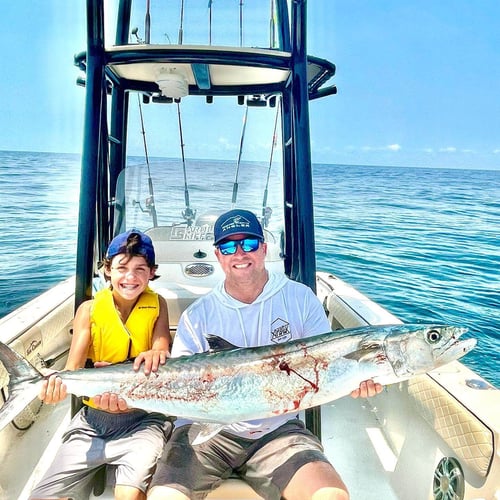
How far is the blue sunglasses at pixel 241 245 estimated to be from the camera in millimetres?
2232

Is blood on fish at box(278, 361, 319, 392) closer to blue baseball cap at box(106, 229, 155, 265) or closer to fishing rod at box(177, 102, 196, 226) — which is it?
blue baseball cap at box(106, 229, 155, 265)

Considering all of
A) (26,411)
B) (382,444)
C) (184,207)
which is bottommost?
(382,444)

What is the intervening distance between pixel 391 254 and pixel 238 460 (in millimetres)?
10318

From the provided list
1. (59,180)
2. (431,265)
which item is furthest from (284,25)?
(59,180)

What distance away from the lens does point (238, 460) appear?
2.10 meters

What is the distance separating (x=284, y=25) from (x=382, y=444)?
8.86 feet

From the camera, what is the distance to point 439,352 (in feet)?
5.54

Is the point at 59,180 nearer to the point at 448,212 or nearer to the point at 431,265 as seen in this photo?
the point at 448,212

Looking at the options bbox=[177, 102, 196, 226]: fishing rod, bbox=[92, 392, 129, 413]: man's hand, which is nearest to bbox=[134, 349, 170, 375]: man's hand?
bbox=[92, 392, 129, 413]: man's hand

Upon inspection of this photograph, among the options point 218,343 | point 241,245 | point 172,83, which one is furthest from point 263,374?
point 172,83

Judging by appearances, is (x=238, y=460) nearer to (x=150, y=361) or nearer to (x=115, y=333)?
(x=150, y=361)

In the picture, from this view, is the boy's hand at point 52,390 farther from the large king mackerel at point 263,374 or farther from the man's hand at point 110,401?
the man's hand at point 110,401

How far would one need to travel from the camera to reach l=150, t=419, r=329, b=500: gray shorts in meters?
1.94

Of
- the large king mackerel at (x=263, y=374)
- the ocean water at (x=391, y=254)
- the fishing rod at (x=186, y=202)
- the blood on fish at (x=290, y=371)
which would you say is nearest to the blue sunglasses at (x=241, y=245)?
the large king mackerel at (x=263, y=374)
